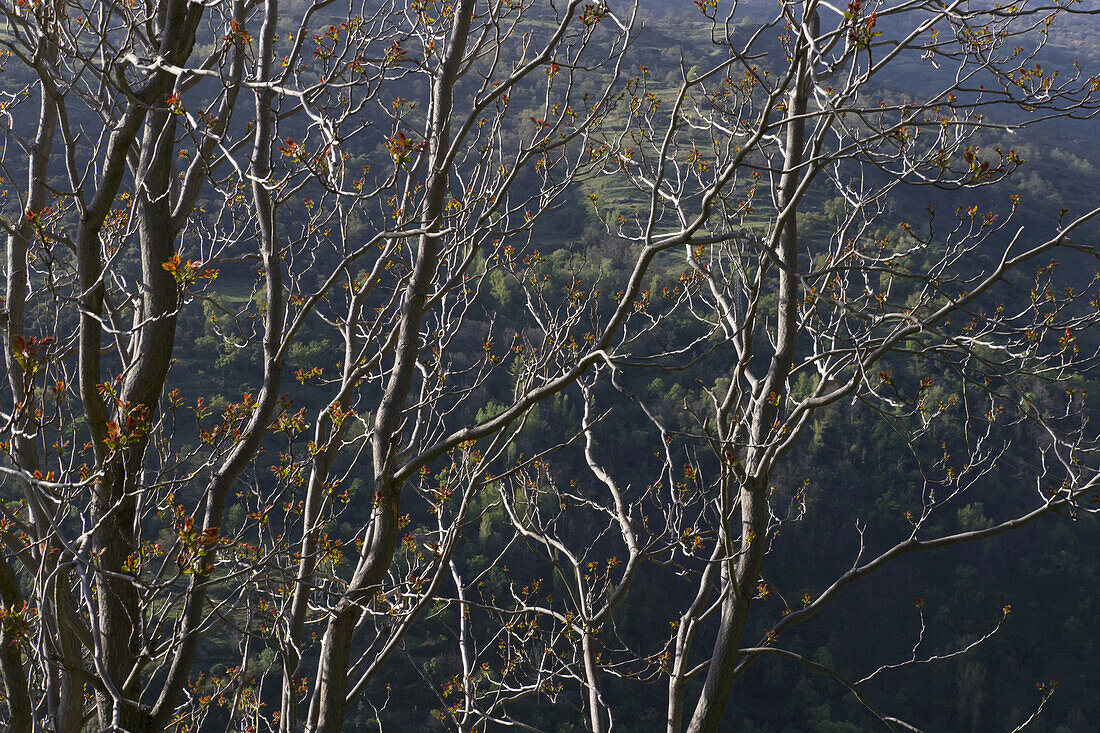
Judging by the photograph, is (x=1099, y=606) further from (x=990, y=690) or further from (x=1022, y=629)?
(x=990, y=690)

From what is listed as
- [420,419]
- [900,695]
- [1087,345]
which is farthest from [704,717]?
[1087,345]

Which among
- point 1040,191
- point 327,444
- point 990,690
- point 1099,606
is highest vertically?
point 1040,191

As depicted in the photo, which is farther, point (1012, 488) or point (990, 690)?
point (1012, 488)

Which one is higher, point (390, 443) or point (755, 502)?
point (390, 443)

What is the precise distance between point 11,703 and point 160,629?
2.24ft

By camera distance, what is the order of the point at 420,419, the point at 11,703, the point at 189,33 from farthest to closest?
the point at 420,419 → the point at 189,33 → the point at 11,703

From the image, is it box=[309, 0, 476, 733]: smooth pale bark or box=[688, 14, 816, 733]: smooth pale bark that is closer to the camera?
box=[309, 0, 476, 733]: smooth pale bark

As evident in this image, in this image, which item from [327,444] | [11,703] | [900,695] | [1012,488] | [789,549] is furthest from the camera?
[1012,488]

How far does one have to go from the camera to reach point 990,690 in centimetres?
1747

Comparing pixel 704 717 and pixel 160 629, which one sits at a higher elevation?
pixel 160 629

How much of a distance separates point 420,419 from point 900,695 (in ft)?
56.3

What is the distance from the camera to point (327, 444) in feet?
10.1

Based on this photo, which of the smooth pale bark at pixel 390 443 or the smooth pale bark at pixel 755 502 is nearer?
the smooth pale bark at pixel 390 443

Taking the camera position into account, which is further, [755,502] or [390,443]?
[755,502]
